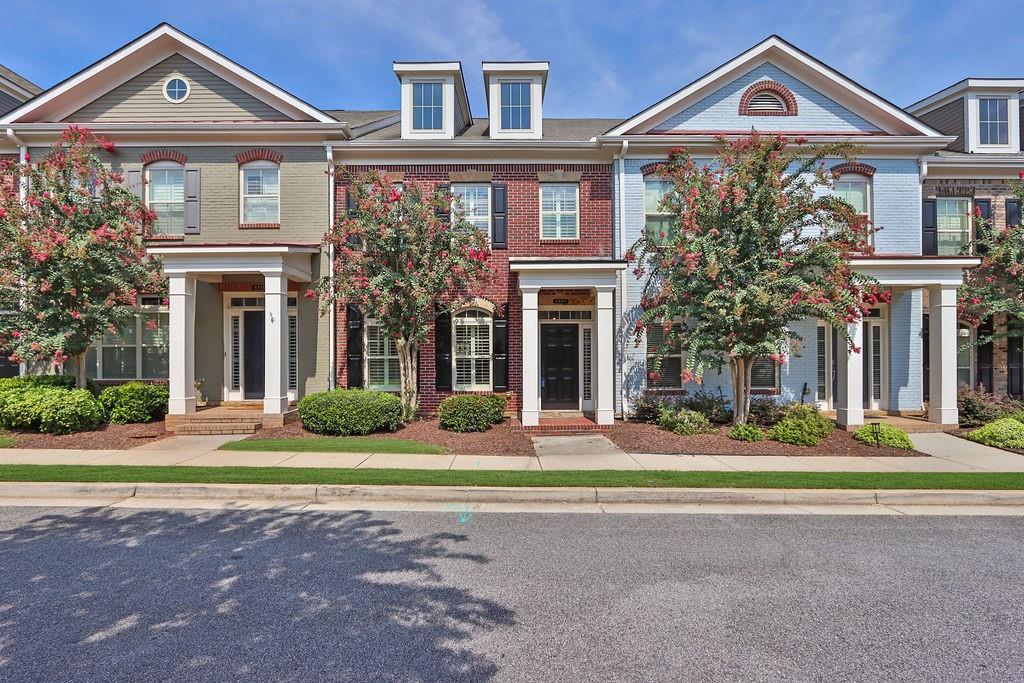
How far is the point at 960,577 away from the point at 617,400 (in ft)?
28.6

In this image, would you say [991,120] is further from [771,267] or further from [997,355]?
[771,267]

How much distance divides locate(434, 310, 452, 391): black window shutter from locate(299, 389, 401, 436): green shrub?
86.0 inches

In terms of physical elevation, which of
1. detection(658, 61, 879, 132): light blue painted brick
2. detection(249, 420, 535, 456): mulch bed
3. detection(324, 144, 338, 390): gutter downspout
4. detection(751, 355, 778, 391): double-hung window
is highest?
detection(658, 61, 879, 132): light blue painted brick

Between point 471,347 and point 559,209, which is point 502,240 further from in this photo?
point 471,347

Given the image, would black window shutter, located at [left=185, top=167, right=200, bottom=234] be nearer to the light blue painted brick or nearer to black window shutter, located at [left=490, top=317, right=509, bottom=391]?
black window shutter, located at [left=490, top=317, right=509, bottom=391]

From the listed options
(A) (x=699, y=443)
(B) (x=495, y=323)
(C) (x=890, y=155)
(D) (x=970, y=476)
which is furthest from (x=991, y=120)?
(B) (x=495, y=323)

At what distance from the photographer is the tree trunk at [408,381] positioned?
11.9 m

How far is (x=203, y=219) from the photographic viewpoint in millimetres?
13039

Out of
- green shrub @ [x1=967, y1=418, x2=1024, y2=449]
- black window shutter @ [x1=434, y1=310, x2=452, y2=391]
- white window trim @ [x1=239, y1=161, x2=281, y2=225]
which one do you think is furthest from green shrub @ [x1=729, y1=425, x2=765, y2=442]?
white window trim @ [x1=239, y1=161, x2=281, y2=225]

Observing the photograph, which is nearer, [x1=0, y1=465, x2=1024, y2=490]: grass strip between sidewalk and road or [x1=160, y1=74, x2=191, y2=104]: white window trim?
[x1=0, y1=465, x2=1024, y2=490]: grass strip between sidewalk and road

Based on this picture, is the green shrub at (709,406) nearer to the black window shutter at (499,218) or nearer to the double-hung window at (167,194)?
the black window shutter at (499,218)

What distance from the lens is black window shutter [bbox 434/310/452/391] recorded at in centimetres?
1319

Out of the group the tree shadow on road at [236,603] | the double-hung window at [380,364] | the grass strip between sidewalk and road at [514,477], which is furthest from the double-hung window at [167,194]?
the tree shadow on road at [236,603]

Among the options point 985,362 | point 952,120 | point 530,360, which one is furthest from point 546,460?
point 952,120
